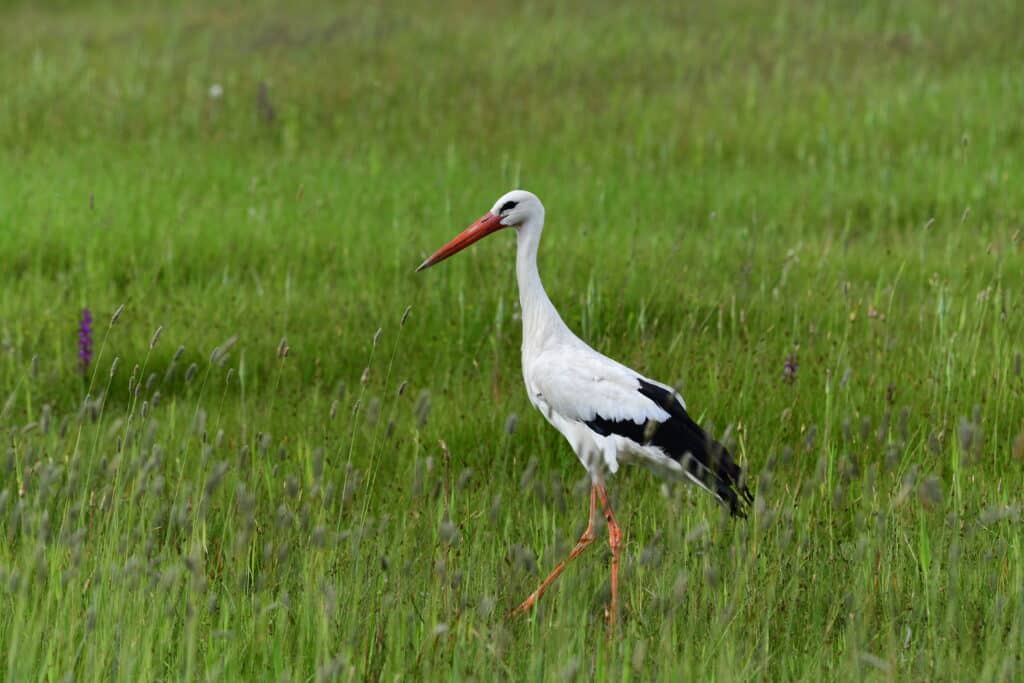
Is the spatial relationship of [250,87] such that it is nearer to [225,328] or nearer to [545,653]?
[225,328]

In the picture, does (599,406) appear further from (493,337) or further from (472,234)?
(493,337)

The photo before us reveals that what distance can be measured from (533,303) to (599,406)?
1.86 ft

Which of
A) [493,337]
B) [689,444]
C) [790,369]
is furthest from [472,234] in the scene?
[790,369]

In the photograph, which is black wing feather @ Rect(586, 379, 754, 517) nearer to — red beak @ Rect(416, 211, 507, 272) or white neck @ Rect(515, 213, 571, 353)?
white neck @ Rect(515, 213, 571, 353)

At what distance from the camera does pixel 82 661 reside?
3.23 metres

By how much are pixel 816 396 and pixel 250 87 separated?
821 cm

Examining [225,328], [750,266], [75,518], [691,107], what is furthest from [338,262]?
[691,107]

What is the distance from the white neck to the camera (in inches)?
187

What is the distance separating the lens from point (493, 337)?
594 centimetres

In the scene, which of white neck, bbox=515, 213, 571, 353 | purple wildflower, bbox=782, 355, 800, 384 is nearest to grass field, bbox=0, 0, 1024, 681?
purple wildflower, bbox=782, 355, 800, 384

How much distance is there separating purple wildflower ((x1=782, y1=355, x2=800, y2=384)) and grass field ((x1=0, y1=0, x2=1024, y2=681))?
0.02m

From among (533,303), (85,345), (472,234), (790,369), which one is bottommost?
(85,345)

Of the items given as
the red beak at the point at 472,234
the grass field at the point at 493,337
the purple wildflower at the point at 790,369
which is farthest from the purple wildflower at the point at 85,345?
the purple wildflower at the point at 790,369

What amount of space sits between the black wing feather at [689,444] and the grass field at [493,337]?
0.34 ft
